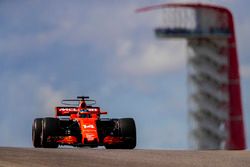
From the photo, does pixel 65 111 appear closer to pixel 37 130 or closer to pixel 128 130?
pixel 37 130

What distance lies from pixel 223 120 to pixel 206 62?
21.3 feet

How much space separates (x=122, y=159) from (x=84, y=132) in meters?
7.55

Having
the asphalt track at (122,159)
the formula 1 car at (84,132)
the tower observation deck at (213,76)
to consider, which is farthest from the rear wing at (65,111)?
the tower observation deck at (213,76)

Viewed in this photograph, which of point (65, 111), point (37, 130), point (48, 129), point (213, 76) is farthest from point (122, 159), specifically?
point (213, 76)

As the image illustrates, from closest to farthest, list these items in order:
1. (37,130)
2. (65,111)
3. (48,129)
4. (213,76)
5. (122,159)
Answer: (122,159)
(48,129)
(37,130)
(65,111)
(213,76)

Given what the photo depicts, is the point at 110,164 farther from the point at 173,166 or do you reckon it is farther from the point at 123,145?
the point at 123,145

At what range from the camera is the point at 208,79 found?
82062mm

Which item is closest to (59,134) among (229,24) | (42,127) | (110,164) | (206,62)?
(42,127)

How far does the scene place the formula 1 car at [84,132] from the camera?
97.3 ft

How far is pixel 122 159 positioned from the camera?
2255 cm

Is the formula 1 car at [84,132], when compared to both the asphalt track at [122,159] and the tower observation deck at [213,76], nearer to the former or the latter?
the asphalt track at [122,159]

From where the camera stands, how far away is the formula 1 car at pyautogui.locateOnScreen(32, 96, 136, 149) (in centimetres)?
2966

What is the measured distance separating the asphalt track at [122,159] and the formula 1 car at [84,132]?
434 centimetres

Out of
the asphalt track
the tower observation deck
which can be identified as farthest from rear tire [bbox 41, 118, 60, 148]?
the tower observation deck
